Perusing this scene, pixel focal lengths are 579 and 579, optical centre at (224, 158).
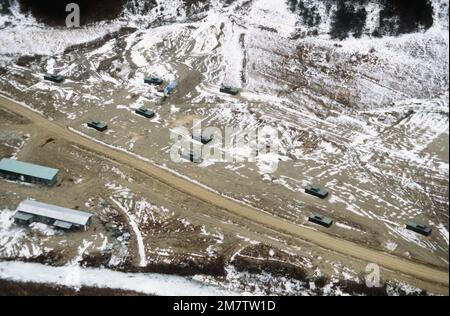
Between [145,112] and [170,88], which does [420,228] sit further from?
[170,88]

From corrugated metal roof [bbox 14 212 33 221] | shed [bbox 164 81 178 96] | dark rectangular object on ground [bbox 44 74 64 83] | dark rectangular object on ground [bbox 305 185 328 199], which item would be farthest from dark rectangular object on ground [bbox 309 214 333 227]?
dark rectangular object on ground [bbox 44 74 64 83]

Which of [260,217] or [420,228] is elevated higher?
[420,228]

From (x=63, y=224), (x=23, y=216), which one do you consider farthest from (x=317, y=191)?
(x=23, y=216)

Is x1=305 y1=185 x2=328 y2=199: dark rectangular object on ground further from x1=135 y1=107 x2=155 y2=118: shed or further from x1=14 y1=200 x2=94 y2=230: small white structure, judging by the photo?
x1=135 y1=107 x2=155 y2=118: shed

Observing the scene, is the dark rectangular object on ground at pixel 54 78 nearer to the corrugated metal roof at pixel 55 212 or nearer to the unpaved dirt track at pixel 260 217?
the unpaved dirt track at pixel 260 217

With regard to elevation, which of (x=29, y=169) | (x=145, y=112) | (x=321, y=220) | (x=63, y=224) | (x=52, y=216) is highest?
(x=145, y=112)

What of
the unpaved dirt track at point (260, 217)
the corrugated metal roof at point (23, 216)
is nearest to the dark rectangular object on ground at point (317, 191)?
the unpaved dirt track at point (260, 217)
